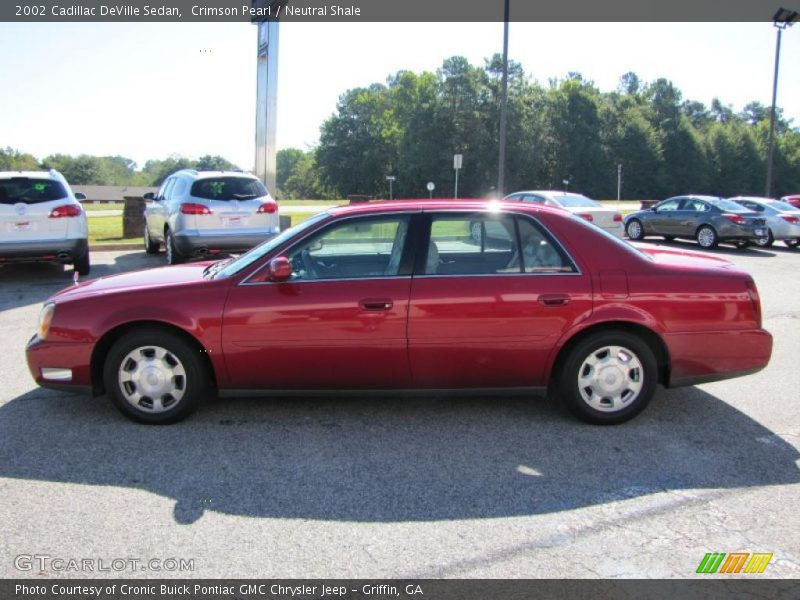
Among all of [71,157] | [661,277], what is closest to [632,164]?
[661,277]

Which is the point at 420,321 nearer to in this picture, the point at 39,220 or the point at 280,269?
the point at 280,269

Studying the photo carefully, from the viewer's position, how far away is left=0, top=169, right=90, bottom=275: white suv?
10.7 metres

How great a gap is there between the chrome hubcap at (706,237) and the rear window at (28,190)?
1553 cm

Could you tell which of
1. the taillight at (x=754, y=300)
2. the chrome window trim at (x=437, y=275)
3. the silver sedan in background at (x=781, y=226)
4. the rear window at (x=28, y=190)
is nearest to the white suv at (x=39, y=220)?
the rear window at (x=28, y=190)

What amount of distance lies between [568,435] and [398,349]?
49.6 inches

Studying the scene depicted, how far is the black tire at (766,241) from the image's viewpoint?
18.8 meters

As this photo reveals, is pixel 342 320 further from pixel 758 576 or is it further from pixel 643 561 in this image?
pixel 758 576

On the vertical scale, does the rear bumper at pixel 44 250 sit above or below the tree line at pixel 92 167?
below

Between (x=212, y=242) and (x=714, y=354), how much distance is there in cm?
898

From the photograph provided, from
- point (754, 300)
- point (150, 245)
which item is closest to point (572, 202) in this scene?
point (150, 245)

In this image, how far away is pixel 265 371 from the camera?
187 inches

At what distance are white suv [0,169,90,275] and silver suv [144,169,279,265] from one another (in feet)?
5.15

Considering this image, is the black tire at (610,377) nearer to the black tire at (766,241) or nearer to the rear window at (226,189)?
the rear window at (226,189)

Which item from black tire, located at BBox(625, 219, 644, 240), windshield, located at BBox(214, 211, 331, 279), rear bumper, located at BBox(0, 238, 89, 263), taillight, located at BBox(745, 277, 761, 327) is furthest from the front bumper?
black tire, located at BBox(625, 219, 644, 240)
